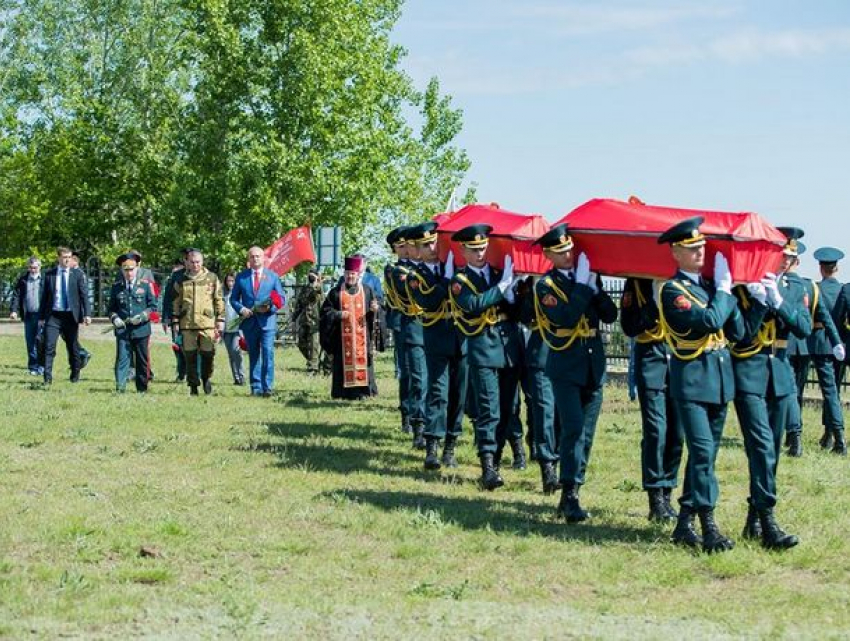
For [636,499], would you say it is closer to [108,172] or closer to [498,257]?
[498,257]

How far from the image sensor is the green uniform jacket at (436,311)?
12.0 meters

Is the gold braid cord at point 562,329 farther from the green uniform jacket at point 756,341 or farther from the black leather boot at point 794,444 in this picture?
the black leather boot at point 794,444

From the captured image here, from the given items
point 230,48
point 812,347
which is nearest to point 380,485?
point 812,347

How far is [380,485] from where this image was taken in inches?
440

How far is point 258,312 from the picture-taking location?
19.1 meters

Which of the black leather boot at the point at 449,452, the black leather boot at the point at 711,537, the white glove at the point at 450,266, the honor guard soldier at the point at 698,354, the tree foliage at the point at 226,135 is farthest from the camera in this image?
the tree foliage at the point at 226,135

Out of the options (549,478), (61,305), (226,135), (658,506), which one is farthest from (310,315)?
(226,135)

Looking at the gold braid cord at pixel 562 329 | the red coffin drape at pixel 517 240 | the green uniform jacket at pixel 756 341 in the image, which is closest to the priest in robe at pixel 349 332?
the red coffin drape at pixel 517 240

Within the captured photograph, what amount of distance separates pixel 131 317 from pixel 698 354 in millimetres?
11933

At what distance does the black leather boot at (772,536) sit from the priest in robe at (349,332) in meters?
10.6

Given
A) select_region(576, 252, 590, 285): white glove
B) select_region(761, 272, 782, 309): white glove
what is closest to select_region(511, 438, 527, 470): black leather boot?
select_region(576, 252, 590, 285): white glove

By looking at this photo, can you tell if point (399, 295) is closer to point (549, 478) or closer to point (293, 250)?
point (549, 478)

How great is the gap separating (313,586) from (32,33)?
55.1m

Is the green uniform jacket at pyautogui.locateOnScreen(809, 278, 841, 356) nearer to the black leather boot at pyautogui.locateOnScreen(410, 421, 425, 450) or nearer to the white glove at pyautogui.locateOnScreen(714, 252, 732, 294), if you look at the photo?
the black leather boot at pyautogui.locateOnScreen(410, 421, 425, 450)
